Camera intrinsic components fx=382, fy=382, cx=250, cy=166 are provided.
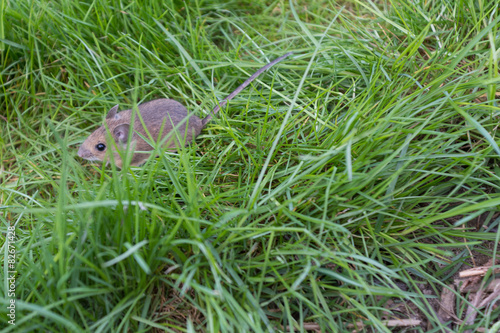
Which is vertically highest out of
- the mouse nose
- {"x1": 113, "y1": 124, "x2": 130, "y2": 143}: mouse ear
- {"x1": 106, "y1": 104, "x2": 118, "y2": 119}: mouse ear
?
{"x1": 106, "y1": 104, "x2": 118, "y2": 119}: mouse ear

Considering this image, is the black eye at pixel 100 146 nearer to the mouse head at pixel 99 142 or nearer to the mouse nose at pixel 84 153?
the mouse head at pixel 99 142

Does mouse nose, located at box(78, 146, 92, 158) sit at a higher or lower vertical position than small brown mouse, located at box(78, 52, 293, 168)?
lower

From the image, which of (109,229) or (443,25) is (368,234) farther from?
(443,25)

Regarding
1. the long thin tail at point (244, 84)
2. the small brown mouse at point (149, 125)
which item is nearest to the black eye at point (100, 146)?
the small brown mouse at point (149, 125)

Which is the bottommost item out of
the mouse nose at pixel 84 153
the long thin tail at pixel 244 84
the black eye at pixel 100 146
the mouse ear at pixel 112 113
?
the mouse nose at pixel 84 153

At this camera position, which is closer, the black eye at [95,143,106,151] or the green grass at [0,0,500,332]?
the green grass at [0,0,500,332]

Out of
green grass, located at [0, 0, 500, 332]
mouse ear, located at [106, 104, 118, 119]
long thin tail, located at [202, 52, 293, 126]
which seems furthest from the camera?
mouse ear, located at [106, 104, 118, 119]

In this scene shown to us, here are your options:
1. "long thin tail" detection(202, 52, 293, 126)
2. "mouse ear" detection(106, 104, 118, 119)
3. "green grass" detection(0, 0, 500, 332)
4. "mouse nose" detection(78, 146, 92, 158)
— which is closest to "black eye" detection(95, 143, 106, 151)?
"mouse nose" detection(78, 146, 92, 158)

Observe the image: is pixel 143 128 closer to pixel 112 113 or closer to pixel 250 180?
pixel 112 113

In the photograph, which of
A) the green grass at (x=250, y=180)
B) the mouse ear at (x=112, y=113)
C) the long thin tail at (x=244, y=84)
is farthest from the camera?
the mouse ear at (x=112, y=113)

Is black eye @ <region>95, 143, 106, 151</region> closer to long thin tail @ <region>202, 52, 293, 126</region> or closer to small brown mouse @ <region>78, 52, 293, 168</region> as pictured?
small brown mouse @ <region>78, 52, 293, 168</region>
